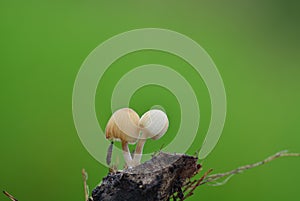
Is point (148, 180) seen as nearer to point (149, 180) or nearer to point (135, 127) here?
point (149, 180)

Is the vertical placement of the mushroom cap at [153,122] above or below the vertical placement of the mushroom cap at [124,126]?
below

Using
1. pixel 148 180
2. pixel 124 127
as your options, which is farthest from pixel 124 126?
pixel 148 180

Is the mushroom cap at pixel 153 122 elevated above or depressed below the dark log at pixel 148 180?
above

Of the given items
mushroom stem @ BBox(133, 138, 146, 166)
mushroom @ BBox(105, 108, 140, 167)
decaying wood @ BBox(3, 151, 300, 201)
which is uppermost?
mushroom @ BBox(105, 108, 140, 167)

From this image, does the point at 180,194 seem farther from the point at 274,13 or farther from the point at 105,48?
the point at 274,13

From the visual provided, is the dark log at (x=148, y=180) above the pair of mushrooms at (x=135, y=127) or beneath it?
beneath

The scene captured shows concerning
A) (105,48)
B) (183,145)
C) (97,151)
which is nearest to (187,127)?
(183,145)

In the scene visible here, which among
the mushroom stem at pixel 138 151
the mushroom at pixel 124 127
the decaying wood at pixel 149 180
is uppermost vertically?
the mushroom at pixel 124 127
